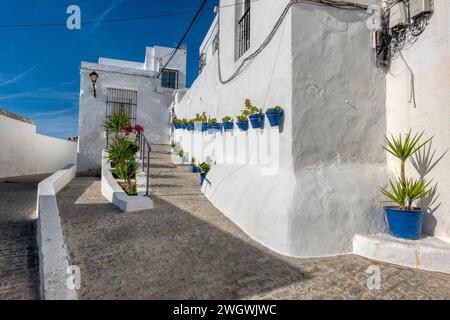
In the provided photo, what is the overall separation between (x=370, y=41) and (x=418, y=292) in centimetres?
359

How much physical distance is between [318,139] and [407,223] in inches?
61.2

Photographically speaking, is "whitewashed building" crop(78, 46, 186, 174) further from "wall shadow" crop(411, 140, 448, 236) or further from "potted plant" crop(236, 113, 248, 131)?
"wall shadow" crop(411, 140, 448, 236)

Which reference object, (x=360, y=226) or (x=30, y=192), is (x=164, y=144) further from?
(x=360, y=226)

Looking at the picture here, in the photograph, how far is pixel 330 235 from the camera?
3.63m

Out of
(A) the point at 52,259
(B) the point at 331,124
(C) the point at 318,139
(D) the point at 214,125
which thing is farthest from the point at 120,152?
(B) the point at 331,124

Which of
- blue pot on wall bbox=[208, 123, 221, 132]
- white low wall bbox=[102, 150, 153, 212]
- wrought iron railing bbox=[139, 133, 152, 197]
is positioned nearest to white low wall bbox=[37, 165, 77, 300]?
white low wall bbox=[102, 150, 153, 212]

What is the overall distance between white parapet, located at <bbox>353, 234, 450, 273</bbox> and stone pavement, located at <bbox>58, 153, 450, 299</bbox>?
0.13 metres

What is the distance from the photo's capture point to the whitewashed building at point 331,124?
3.58 meters

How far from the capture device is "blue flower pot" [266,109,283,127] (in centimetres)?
402

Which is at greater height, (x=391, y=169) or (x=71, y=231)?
(x=391, y=169)

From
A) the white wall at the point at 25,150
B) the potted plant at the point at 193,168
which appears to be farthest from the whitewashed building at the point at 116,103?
the potted plant at the point at 193,168

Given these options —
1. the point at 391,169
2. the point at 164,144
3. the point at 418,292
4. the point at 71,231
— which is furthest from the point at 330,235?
the point at 164,144

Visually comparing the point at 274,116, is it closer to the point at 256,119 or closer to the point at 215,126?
the point at 256,119

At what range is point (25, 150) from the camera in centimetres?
1434
